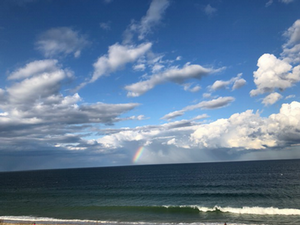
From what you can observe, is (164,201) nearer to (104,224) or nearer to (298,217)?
(104,224)

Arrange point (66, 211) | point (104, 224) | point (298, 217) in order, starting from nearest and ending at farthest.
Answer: point (104, 224)
point (298, 217)
point (66, 211)

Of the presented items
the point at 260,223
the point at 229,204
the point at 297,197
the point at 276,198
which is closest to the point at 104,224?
the point at 260,223

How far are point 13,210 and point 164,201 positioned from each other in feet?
117

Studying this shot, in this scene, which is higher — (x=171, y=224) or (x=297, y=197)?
(x=171, y=224)

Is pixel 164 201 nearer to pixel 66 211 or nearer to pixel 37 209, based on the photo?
pixel 66 211

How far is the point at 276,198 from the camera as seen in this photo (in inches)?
2026

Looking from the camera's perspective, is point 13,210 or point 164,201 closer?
point 13,210

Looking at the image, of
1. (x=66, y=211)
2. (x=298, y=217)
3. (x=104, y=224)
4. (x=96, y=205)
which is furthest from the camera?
(x=96, y=205)

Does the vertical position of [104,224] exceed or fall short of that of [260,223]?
it exceeds it

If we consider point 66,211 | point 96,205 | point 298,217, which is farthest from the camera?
point 96,205

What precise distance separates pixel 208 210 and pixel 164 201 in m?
13.5

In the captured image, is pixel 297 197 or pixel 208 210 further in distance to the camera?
pixel 297 197

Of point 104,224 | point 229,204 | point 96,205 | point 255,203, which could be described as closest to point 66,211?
point 96,205

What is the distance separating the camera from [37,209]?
153 ft
